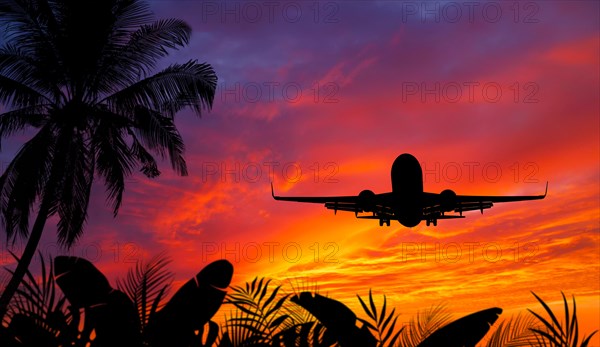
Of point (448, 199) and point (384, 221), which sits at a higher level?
point (448, 199)

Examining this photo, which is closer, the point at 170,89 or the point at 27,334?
the point at 27,334

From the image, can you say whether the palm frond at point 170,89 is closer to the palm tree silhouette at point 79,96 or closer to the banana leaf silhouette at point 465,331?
→ the palm tree silhouette at point 79,96

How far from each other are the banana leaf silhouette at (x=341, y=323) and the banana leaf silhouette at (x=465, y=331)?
37 cm

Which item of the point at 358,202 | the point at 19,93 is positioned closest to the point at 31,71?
the point at 19,93

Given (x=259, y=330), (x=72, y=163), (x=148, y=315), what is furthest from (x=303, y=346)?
(x=72, y=163)

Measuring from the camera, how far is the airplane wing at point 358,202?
31141 mm

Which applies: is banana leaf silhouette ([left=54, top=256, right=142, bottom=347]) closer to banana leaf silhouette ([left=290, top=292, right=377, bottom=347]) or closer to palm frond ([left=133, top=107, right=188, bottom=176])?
banana leaf silhouette ([left=290, top=292, right=377, bottom=347])

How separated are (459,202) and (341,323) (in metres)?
30.1

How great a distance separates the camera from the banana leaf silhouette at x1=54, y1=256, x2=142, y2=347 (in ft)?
10.3

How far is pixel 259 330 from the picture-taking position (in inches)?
139

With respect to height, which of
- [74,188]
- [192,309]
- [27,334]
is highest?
[74,188]

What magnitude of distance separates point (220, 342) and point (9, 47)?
21.6 metres

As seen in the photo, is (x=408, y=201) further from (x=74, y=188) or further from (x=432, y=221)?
(x=74, y=188)

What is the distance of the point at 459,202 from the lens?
1277 inches
